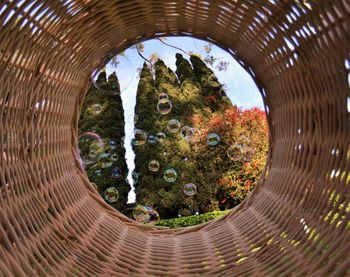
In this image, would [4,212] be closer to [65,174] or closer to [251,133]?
[65,174]

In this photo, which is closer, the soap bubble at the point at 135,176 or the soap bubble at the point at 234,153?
the soap bubble at the point at 234,153

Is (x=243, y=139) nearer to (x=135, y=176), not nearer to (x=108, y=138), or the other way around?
(x=135, y=176)

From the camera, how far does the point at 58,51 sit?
1451 millimetres

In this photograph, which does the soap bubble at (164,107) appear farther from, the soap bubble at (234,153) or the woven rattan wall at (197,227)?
the woven rattan wall at (197,227)

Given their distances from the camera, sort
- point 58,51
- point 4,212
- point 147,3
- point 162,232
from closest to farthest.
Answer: point 4,212 → point 58,51 → point 147,3 → point 162,232

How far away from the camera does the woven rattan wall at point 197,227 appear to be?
3.49 feet

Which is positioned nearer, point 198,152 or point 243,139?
point 243,139

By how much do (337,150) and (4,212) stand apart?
887 mm

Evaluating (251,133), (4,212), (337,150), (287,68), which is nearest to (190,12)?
(287,68)

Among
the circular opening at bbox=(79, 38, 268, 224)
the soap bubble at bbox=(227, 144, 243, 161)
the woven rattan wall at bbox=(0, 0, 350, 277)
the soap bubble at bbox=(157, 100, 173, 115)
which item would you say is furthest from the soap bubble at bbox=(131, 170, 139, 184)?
the woven rattan wall at bbox=(0, 0, 350, 277)

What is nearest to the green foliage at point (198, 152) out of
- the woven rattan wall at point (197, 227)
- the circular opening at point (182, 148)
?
the circular opening at point (182, 148)

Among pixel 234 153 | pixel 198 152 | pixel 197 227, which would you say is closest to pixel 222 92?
pixel 198 152

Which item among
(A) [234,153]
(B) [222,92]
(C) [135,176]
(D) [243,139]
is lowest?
(C) [135,176]

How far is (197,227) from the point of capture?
1793 mm
